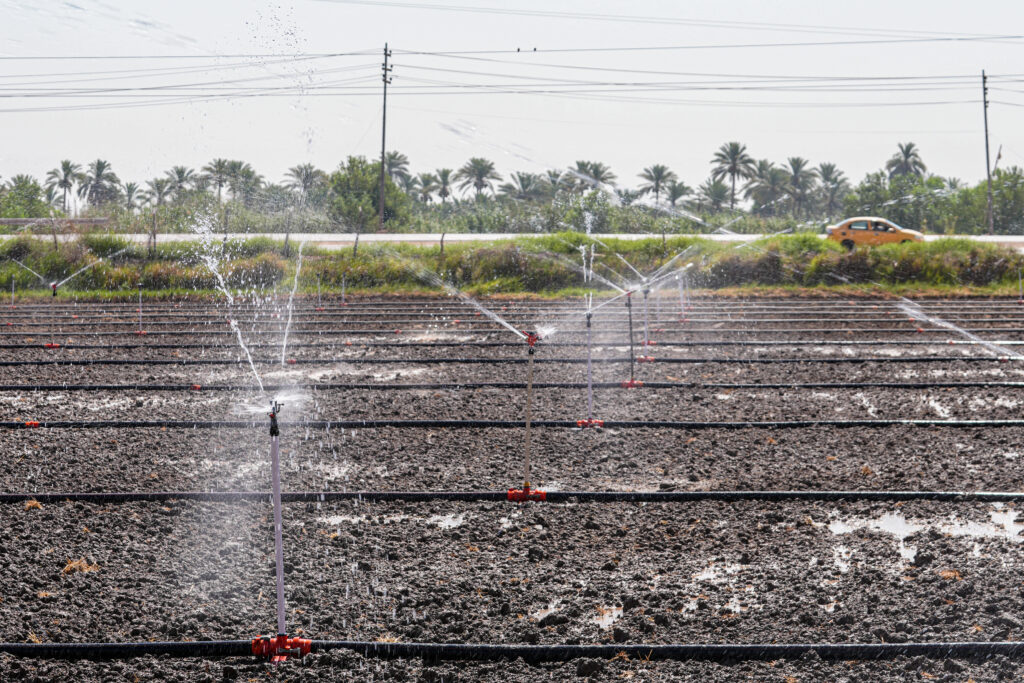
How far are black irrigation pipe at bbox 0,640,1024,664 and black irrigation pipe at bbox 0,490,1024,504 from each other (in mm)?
2869

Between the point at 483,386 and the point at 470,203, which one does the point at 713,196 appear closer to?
the point at 470,203

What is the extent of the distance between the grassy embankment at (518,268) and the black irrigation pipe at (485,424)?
742 inches

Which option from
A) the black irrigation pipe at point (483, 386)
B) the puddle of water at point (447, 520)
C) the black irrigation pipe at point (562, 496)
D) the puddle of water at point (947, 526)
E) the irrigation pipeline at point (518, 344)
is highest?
the irrigation pipeline at point (518, 344)

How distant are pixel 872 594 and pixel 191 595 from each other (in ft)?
14.1

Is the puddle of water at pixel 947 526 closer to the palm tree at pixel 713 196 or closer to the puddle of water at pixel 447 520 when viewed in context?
the puddle of water at pixel 447 520

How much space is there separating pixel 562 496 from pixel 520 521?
0.70 meters

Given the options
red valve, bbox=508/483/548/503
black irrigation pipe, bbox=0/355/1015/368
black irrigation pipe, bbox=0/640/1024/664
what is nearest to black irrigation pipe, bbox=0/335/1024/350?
black irrigation pipe, bbox=0/355/1015/368

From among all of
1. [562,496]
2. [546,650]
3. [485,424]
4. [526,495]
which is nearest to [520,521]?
[526,495]

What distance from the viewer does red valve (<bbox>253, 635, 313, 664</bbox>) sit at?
17.5ft

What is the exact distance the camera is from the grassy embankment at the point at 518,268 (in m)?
31.3

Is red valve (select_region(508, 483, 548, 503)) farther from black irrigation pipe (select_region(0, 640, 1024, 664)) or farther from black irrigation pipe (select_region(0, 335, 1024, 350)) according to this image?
black irrigation pipe (select_region(0, 335, 1024, 350))

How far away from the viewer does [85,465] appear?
947cm

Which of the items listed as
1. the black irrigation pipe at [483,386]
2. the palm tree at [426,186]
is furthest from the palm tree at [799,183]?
the black irrigation pipe at [483,386]

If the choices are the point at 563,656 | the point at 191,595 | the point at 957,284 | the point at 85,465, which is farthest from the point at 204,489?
the point at 957,284
